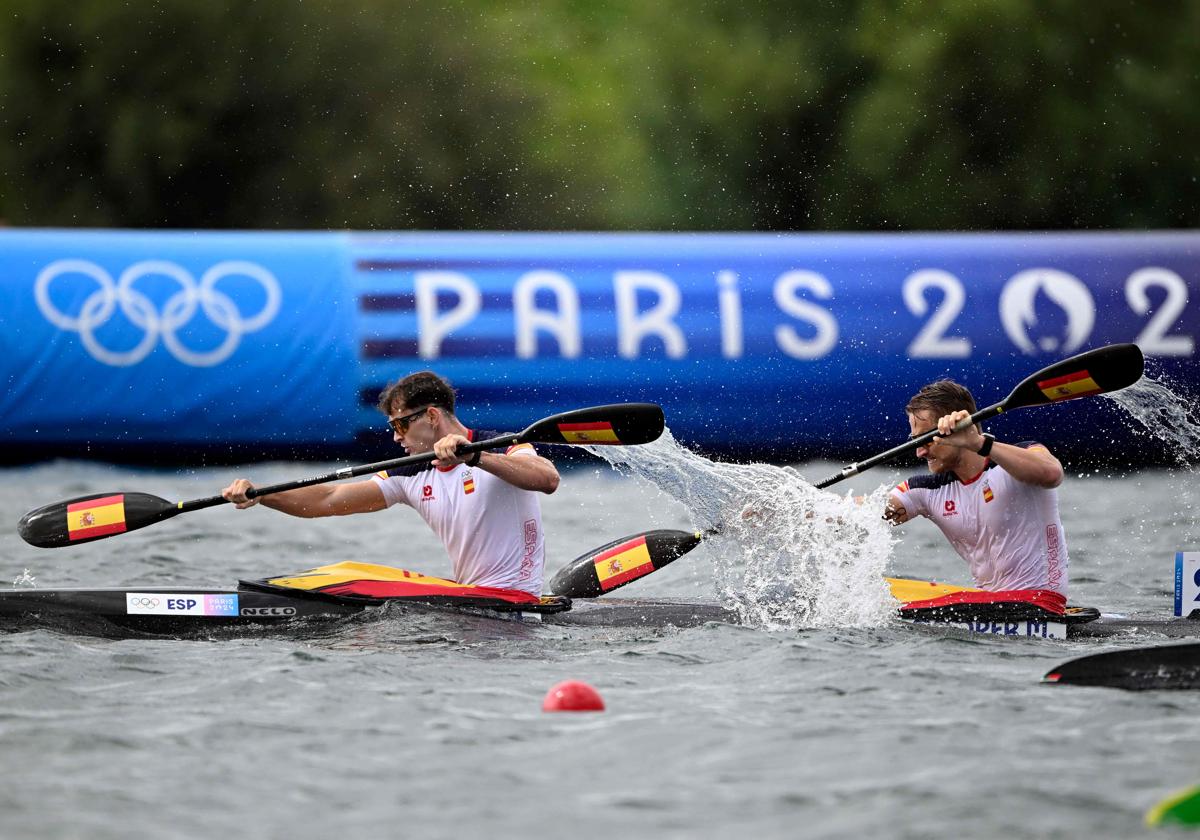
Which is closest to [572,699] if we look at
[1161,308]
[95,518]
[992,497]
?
[992,497]

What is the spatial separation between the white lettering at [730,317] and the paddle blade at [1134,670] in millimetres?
7410

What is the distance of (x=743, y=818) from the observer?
16.4ft

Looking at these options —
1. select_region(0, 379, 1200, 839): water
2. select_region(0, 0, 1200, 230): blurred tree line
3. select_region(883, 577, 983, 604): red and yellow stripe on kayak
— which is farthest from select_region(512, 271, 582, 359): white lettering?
select_region(0, 0, 1200, 230): blurred tree line

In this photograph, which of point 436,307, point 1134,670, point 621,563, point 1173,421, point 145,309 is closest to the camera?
point 1134,670

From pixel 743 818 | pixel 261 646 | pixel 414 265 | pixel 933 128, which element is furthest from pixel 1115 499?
pixel 933 128

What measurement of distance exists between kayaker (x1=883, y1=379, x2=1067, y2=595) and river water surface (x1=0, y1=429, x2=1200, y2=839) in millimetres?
363

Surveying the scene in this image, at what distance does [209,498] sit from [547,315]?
606 cm

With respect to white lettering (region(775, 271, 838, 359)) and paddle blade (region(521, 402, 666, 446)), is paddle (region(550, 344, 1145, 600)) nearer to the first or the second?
paddle blade (region(521, 402, 666, 446))

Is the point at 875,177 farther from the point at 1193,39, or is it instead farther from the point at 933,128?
the point at 1193,39

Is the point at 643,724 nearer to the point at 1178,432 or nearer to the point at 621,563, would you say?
the point at 621,563

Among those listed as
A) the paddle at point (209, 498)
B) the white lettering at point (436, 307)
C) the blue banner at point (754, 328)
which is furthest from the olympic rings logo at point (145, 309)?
the paddle at point (209, 498)

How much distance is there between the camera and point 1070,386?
821 centimetres

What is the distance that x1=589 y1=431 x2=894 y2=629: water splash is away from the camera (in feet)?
25.9

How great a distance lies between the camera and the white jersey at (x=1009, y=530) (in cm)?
773
